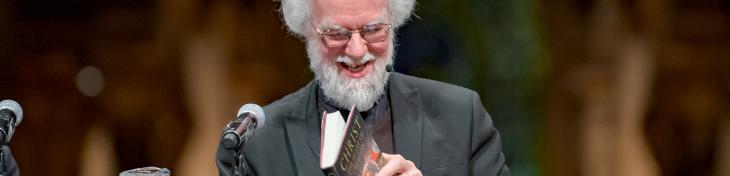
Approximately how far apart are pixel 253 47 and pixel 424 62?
535mm

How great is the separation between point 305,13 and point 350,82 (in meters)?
0.18

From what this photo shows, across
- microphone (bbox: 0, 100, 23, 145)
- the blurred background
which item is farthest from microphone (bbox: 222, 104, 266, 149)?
the blurred background

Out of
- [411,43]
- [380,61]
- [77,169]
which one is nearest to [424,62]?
[411,43]

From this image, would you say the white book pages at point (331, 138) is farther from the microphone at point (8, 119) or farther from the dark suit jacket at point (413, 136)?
the microphone at point (8, 119)

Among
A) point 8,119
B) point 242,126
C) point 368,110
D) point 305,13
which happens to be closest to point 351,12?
point 305,13

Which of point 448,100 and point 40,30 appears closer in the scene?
point 448,100

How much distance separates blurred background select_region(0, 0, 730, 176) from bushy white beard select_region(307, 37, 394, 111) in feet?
2.99

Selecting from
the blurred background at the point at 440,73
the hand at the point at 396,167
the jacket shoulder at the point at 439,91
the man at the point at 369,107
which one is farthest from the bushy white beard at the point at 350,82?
the blurred background at the point at 440,73

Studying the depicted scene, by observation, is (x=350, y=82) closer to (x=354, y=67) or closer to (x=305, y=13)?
(x=354, y=67)

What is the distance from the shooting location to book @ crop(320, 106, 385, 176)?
1615mm

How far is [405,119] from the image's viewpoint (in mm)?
2234

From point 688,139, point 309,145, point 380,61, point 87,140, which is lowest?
point 688,139

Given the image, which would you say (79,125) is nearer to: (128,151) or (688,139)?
(128,151)

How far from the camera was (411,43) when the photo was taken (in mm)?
3082
